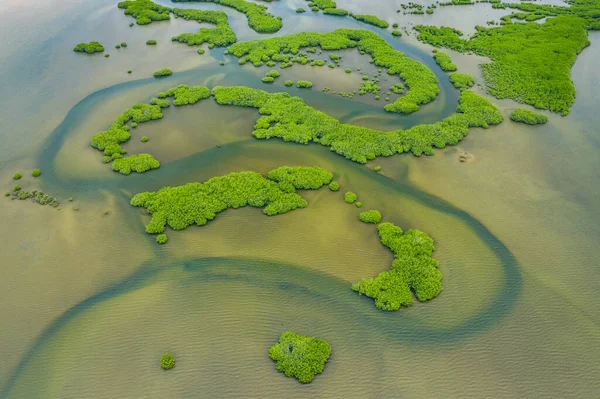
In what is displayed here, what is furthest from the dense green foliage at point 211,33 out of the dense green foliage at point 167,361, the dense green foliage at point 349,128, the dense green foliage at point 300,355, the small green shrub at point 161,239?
the dense green foliage at point 300,355

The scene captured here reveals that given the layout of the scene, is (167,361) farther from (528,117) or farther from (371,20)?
(371,20)

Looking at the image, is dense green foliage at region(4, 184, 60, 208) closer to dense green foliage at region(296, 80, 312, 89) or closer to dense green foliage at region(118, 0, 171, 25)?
dense green foliage at region(296, 80, 312, 89)

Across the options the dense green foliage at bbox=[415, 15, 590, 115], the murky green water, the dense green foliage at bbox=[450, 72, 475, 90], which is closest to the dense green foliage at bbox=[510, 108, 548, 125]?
the murky green water

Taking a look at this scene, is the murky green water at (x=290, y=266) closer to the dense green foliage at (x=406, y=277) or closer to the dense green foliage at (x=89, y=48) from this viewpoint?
the dense green foliage at (x=406, y=277)

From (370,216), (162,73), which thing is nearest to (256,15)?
(162,73)

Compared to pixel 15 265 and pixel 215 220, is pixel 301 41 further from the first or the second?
pixel 15 265

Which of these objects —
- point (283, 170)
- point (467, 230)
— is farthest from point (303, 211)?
point (467, 230)
